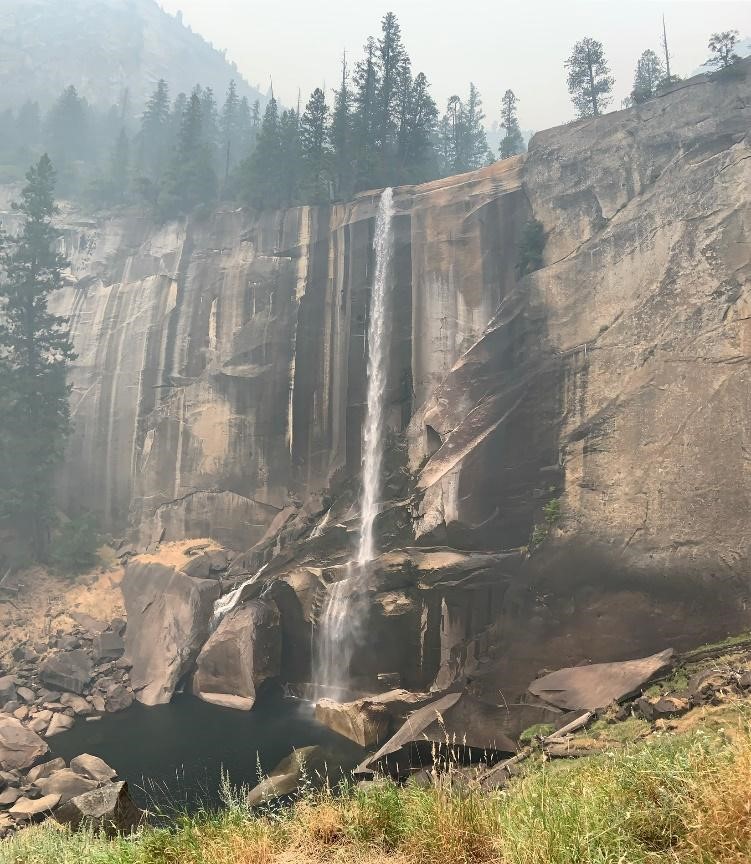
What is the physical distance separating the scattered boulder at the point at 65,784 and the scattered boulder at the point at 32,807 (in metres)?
0.32

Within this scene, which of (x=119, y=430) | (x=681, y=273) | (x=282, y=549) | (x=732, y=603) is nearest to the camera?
(x=732, y=603)

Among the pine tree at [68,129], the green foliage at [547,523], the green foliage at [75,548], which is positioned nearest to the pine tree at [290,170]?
the green foliage at [75,548]

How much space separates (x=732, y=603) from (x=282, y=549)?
18996 mm

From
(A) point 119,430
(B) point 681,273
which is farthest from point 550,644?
(A) point 119,430

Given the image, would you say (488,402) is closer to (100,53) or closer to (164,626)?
(164,626)

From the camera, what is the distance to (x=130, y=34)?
457 ft

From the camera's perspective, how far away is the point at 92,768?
55.8 ft

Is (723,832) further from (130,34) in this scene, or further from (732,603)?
(130,34)

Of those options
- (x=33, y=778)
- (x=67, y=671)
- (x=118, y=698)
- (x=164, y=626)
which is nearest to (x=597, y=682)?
(x=33, y=778)

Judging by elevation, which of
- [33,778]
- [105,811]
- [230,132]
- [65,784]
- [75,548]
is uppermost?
[230,132]

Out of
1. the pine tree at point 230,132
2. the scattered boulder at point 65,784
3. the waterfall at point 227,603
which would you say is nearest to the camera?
the scattered boulder at point 65,784

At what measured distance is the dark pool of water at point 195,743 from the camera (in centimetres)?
1616

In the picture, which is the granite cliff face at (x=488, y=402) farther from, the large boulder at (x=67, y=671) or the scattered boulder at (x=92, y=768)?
the scattered boulder at (x=92, y=768)

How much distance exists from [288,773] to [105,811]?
29.5 ft
